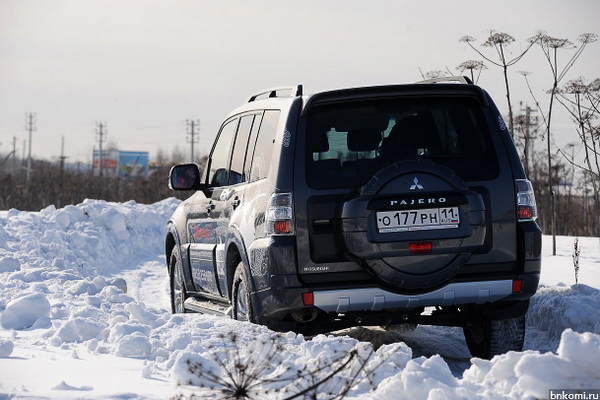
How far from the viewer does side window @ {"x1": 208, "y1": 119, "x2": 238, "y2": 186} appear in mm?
8398

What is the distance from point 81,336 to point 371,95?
2.61 metres

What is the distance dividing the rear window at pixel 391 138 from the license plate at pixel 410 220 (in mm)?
298

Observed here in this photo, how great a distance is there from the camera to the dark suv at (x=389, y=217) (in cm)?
646

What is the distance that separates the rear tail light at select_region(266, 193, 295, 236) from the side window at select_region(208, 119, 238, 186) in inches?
66.2

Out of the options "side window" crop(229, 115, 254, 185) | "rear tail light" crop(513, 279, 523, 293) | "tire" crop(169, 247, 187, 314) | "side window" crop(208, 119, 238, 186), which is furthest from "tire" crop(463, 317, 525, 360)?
"tire" crop(169, 247, 187, 314)

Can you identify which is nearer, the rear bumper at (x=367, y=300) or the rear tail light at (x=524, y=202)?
the rear bumper at (x=367, y=300)

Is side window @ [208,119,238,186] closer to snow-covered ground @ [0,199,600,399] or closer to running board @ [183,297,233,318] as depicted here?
running board @ [183,297,233,318]

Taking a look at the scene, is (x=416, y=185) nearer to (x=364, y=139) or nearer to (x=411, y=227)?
(x=411, y=227)

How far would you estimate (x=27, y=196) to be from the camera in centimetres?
4116

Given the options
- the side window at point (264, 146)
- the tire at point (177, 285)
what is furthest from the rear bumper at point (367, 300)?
the tire at point (177, 285)

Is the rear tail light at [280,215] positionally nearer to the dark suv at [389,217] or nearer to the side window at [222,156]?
the dark suv at [389,217]

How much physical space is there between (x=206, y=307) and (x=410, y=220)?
2.74 metres

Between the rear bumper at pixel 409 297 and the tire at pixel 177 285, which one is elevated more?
the rear bumper at pixel 409 297

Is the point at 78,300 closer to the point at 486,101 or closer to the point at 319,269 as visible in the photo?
the point at 319,269
